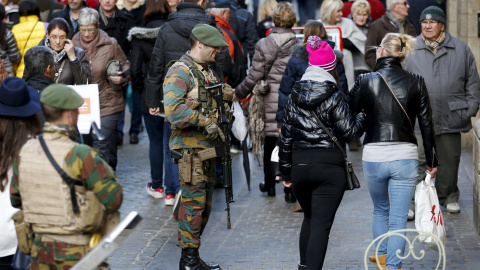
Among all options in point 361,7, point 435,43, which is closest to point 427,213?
point 435,43

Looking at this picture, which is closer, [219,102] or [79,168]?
[79,168]

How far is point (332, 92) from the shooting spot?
6324 millimetres

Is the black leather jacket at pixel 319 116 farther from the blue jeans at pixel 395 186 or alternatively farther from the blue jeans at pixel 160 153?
the blue jeans at pixel 160 153

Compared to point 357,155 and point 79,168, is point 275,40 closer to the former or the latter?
point 357,155

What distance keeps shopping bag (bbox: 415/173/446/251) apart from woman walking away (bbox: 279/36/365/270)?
652 mm

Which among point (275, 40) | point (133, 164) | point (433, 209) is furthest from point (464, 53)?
point (133, 164)

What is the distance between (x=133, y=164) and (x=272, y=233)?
12.5 feet

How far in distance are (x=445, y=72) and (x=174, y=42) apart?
2.73m

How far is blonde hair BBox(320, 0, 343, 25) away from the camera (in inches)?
462

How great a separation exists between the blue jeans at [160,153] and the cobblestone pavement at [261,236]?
0.25m

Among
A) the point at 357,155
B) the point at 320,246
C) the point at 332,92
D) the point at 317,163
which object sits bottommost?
the point at 357,155

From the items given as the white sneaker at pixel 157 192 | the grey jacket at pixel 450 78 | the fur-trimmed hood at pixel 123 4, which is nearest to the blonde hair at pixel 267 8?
the fur-trimmed hood at pixel 123 4

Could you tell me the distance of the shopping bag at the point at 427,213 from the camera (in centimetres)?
652

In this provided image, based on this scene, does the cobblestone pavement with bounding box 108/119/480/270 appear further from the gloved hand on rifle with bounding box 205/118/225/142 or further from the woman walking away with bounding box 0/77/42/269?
the woman walking away with bounding box 0/77/42/269
